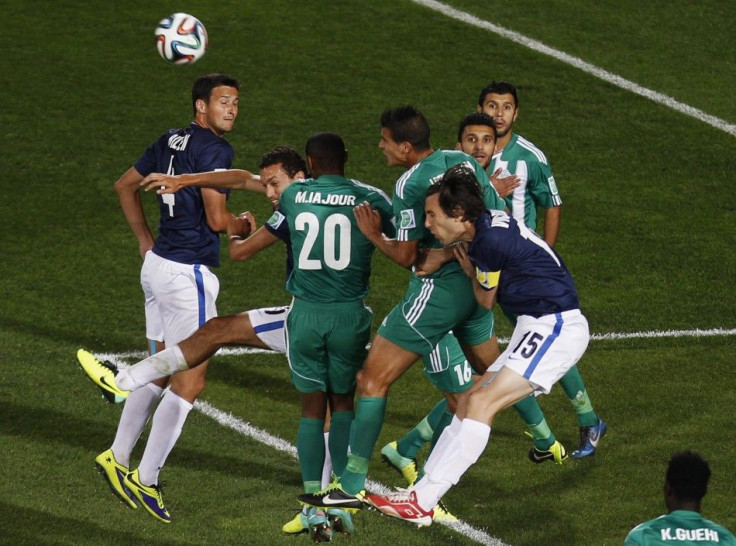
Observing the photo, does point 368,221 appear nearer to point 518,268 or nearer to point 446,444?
point 518,268

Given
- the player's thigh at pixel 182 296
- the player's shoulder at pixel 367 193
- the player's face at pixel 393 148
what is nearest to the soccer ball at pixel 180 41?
the player's thigh at pixel 182 296

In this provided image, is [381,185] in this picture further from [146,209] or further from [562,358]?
[562,358]

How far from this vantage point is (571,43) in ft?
61.3

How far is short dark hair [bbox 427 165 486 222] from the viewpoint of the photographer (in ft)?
24.6

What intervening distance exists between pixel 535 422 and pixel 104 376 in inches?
114

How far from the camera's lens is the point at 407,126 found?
800 cm

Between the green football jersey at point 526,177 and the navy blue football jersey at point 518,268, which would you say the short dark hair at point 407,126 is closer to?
the navy blue football jersey at point 518,268

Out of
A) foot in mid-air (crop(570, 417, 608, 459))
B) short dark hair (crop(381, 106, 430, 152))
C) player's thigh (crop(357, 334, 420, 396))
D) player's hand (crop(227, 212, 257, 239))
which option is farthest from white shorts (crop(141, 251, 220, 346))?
foot in mid-air (crop(570, 417, 608, 459))

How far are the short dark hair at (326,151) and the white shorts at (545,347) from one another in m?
1.41

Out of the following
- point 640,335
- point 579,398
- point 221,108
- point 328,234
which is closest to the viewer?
point 328,234

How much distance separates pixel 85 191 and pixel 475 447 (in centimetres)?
869

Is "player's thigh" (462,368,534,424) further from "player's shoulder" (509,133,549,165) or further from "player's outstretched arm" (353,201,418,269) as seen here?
"player's shoulder" (509,133,549,165)

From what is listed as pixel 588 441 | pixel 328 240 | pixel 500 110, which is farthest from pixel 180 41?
pixel 588 441

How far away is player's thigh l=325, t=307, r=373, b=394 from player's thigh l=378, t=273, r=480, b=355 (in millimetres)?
126
